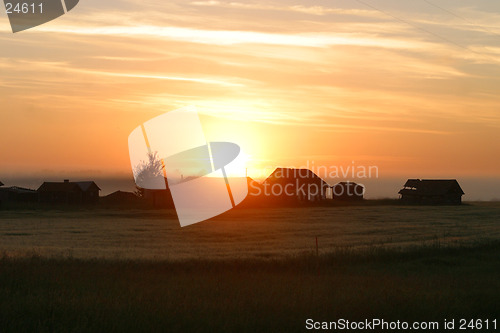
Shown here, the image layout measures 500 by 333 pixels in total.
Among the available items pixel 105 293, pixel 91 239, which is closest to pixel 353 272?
pixel 105 293

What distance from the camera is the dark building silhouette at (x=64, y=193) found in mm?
100625

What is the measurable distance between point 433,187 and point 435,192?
46.0 inches

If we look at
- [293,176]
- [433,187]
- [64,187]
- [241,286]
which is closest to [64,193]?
[64,187]

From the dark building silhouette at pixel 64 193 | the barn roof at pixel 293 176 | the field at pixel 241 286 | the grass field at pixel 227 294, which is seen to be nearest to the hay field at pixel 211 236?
the field at pixel 241 286

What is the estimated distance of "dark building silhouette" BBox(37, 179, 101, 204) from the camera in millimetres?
100625

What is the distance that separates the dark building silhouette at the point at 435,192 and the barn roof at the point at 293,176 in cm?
1580

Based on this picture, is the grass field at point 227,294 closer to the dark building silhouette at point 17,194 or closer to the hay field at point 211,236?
the hay field at point 211,236

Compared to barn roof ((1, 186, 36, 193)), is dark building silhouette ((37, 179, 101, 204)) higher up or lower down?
lower down

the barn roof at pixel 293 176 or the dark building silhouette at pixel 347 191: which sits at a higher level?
the barn roof at pixel 293 176

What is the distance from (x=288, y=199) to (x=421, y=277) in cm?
6547


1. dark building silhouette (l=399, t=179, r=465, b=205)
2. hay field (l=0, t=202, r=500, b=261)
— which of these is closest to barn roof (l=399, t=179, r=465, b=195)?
dark building silhouette (l=399, t=179, r=465, b=205)

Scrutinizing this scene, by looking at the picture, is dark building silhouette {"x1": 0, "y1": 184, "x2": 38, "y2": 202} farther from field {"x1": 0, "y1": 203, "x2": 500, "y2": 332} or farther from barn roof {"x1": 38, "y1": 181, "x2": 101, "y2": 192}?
field {"x1": 0, "y1": 203, "x2": 500, "y2": 332}

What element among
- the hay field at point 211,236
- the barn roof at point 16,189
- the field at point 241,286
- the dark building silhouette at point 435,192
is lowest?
the dark building silhouette at point 435,192

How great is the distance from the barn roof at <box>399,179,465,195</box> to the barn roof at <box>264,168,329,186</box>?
695 inches
